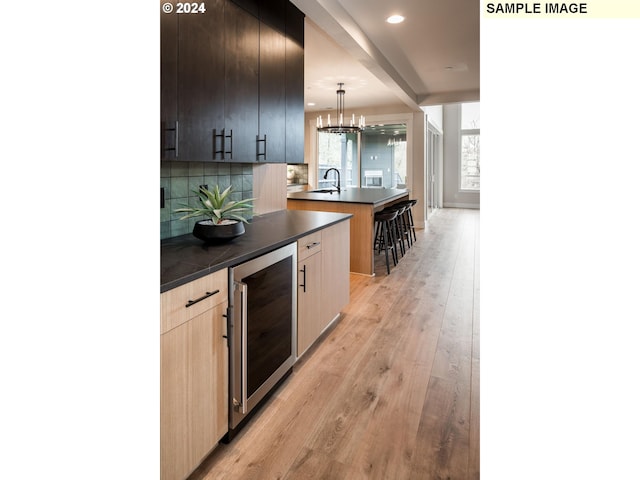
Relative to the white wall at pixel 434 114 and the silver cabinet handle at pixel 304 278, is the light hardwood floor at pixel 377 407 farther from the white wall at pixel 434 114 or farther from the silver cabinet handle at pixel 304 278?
the white wall at pixel 434 114

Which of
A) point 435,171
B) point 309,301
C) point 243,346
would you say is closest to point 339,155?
point 435,171

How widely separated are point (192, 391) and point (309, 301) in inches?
44.7

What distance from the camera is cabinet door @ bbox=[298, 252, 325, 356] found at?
2430 millimetres

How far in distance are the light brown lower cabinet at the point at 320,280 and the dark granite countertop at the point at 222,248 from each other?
117 mm

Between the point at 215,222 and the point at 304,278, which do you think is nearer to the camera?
the point at 215,222

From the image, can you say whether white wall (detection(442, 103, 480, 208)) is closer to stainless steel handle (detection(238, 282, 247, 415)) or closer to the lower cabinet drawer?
stainless steel handle (detection(238, 282, 247, 415))

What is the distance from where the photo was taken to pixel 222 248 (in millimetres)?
1883

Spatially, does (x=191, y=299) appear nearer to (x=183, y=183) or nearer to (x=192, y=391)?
(x=192, y=391)

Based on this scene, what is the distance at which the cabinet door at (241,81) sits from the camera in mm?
2123

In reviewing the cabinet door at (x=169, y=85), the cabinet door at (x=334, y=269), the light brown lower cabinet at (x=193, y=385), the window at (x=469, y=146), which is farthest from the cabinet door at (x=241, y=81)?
the window at (x=469, y=146)
